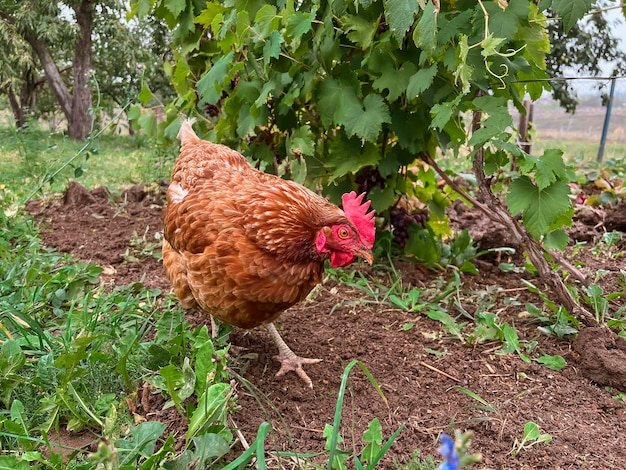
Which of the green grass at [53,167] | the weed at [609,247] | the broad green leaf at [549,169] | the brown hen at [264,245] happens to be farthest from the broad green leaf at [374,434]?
the green grass at [53,167]

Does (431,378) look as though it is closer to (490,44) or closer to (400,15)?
(490,44)

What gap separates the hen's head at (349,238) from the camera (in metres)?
1.93

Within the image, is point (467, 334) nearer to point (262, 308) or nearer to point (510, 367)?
point (510, 367)

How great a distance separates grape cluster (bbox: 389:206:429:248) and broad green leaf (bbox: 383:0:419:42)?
5.29 feet

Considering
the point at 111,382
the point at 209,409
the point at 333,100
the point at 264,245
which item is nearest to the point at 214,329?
the point at 111,382

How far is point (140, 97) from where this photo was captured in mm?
3836

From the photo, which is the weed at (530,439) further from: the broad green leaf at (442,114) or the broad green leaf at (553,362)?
the broad green leaf at (442,114)

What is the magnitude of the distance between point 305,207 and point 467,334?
3.82ft

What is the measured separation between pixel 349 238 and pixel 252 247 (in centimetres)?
39

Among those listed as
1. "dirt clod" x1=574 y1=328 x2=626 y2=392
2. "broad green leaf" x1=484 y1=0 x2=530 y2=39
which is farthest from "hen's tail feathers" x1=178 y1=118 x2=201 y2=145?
"dirt clod" x1=574 y1=328 x2=626 y2=392

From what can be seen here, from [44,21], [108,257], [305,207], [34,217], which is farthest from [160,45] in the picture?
[305,207]

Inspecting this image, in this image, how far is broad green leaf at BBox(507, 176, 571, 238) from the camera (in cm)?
204

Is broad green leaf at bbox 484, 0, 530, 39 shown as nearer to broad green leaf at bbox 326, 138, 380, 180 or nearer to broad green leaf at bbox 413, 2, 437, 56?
broad green leaf at bbox 413, 2, 437, 56

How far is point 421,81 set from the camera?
7.09ft
